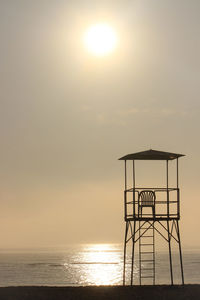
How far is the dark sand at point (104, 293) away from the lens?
95.5 feet

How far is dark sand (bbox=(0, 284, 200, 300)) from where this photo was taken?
29109 millimetres

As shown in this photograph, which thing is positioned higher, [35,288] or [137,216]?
[137,216]

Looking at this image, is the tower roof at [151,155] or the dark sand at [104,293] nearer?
the dark sand at [104,293]

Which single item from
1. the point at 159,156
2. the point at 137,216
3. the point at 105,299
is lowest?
the point at 105,299

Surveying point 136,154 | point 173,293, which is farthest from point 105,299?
point 136,154

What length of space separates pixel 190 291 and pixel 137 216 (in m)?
4.39

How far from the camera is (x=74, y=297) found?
29.3m

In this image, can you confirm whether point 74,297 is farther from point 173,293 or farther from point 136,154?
point 136,154

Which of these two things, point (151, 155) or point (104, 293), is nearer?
point (104, 293)

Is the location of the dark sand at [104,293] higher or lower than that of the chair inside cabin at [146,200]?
lower

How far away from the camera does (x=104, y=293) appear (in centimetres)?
2991

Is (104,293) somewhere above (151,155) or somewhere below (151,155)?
below

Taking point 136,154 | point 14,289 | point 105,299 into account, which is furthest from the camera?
point 136,154

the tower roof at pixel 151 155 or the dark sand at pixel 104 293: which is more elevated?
the tower roof at pixel 151 155
